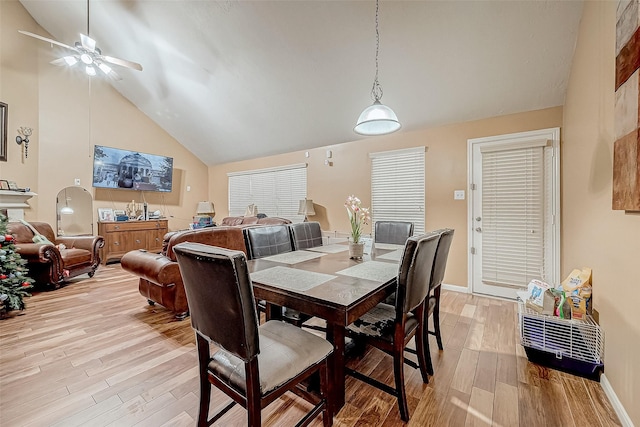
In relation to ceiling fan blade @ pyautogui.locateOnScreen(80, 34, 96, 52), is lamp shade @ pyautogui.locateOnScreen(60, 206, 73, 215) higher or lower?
lower

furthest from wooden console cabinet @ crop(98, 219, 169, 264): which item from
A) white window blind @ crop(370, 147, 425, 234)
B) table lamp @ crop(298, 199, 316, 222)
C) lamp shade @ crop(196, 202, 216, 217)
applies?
white window blind @ crop(370, 147, 425, 234)

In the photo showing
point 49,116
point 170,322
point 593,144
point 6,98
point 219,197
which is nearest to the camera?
point 593,144

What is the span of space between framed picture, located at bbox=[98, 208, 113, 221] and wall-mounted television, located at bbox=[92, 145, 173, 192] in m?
0.50

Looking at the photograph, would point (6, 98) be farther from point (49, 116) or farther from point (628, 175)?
point (628, 175)

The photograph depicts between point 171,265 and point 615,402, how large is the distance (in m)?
3.43

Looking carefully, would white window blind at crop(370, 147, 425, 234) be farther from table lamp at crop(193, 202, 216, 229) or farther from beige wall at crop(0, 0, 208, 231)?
beige wall at crop(0, 0, 208, 231)

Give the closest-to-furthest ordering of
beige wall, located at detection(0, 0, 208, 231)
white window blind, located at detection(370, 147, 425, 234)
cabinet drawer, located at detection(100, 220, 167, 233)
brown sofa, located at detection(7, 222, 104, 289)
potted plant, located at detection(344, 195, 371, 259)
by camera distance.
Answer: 1. potted plant, located at detection(344, 195, 371, 259)
2. brown sofa, located at detection(7, 222, 104, 289)
3. white window blind, located at detection(370, 147, 425, 234)
4. beige wall, located at detection(0, 0, 208, 231)
5. cabinet drawer, located at detection(100, 220, 167, 233)

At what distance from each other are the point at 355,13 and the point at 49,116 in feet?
18.4

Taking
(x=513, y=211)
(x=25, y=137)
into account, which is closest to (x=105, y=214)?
(x=25, y=137)

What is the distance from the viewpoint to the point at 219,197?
23.4 ft

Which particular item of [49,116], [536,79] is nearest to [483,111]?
[536,79]

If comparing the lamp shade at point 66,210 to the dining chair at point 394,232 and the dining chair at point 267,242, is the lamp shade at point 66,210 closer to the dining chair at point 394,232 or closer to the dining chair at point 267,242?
the dining chair at point 267,242

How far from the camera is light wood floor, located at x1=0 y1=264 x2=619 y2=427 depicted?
1.50m

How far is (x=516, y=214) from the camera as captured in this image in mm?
3270
